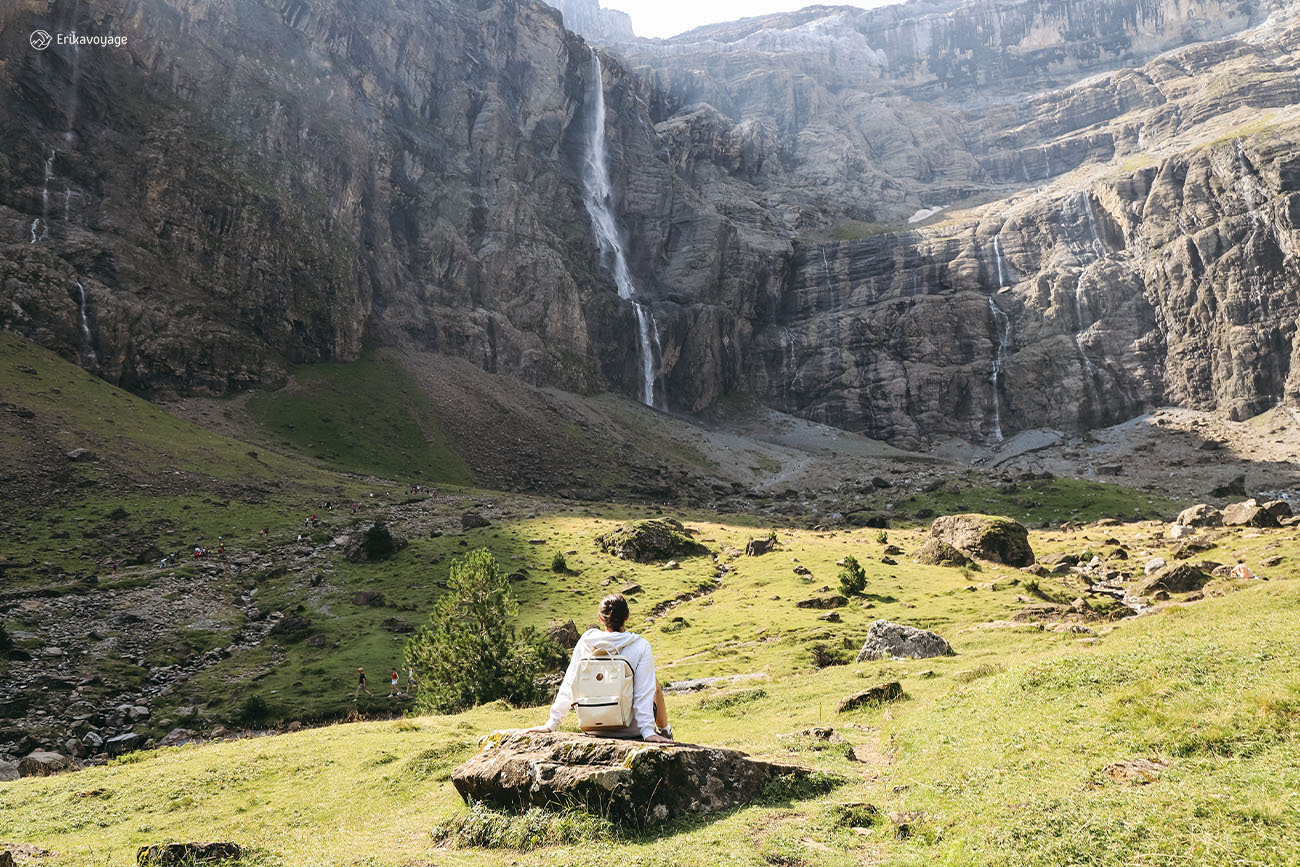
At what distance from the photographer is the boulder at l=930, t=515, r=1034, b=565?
57.4m

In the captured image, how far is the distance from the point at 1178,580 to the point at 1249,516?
32.3 m

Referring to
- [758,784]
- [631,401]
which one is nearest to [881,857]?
[758,784]

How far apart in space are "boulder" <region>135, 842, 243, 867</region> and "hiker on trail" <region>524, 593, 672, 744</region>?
16.9 feet

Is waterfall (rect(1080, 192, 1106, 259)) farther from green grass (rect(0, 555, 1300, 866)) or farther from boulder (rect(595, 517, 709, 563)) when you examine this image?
green grass (rect(0, 555, 1300, 866))

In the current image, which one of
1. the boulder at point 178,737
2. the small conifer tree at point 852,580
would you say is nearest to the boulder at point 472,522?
the boulder at point 178,737

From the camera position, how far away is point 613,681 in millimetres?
10172

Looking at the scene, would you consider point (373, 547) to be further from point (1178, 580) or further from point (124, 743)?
point (1178, 580)

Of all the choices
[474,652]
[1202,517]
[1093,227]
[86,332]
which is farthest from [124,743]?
[1093,227]

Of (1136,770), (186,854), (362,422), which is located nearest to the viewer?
(186,854)

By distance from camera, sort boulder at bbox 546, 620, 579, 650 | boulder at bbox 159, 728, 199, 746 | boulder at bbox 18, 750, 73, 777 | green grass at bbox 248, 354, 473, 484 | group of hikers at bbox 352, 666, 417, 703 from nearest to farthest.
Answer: boulder at bbox 18, 750, 73, 777, boulder at bbox 159, 728, 199, 746, group of hikers at bbox 352, 666, 417, 703, boulder at bbox 546, 620, 579, 650, green grass at bbox 248, 354, 473, 484

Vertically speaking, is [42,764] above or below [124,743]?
above

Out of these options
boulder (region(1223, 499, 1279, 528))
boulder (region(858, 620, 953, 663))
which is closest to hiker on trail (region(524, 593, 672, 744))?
boulder (region(858, 620, 953, 663))

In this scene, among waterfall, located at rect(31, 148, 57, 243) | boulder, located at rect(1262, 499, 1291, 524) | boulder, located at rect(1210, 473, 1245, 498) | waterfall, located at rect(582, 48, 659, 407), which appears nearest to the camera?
boulder, located at rect(1262, 499, 1291, 524)

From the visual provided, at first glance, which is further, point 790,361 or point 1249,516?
point 790,361
